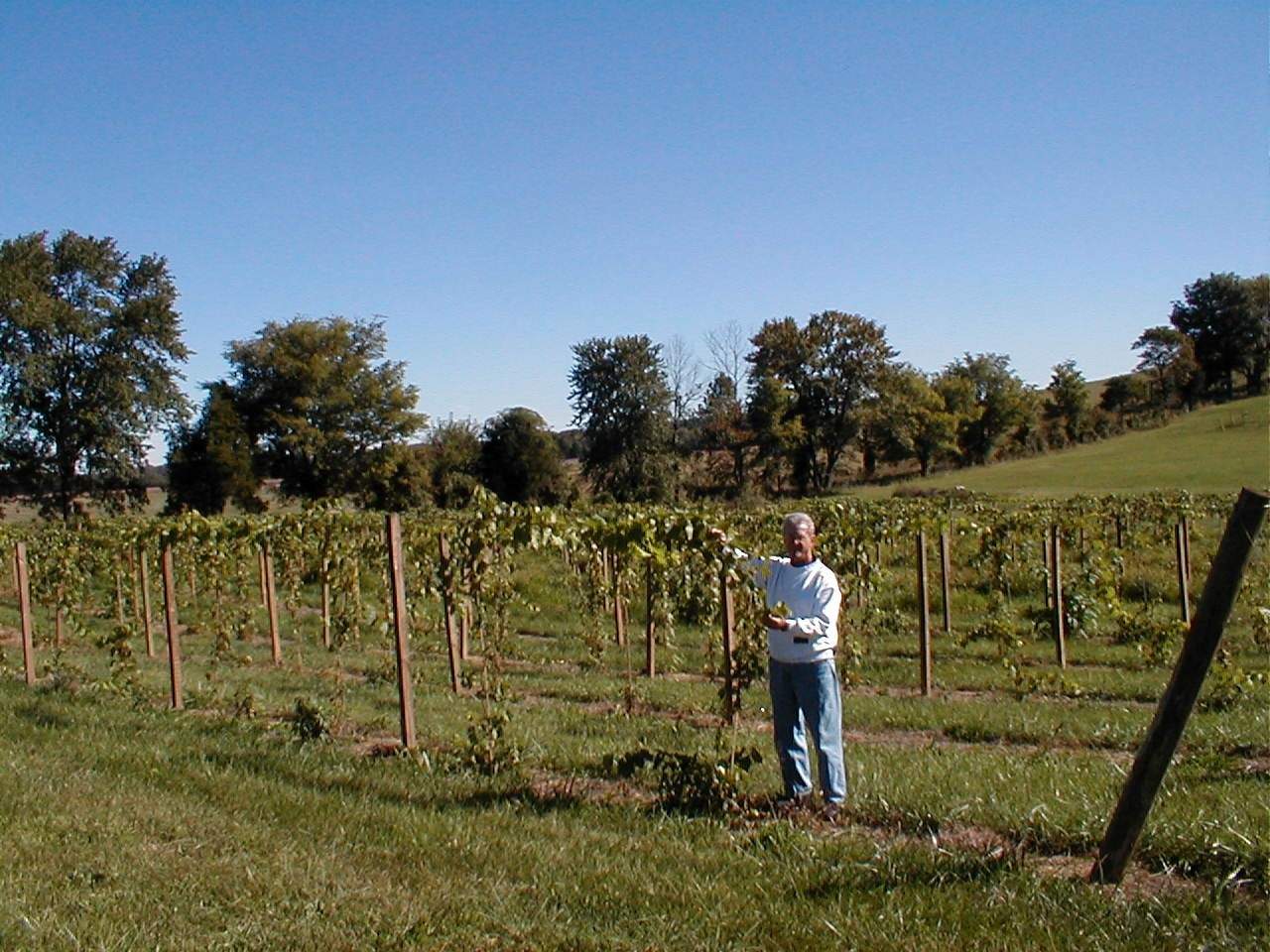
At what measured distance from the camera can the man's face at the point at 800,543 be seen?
6020 mm

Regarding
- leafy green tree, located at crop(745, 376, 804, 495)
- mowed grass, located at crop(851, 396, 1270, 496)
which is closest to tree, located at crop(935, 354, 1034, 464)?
mowed grass, located at crop(851, 396, 1270, 496)

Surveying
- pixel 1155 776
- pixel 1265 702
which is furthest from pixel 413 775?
pixel 1265 702

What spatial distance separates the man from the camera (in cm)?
582

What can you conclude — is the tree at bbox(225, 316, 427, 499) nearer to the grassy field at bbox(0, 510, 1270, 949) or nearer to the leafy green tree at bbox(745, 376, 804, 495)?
the leafy green tree at bbox(745, 376, 804, 495)

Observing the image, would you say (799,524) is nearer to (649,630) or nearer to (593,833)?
(593,833)

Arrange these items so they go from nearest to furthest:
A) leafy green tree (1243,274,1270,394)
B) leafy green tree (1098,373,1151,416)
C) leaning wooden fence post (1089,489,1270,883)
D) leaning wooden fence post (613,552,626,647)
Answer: leaning wooden fence post (1089,489,1270,883) → leaning wooden fence post (613,552,626,647) → leafy green tree (1243,274,1270,394) → leafy green tree (1098,373,1151,416)

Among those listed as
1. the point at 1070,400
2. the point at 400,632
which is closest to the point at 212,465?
the point at 400,632

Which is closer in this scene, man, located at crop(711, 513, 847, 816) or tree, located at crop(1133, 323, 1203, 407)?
man, located at crop(711, 513, 847, 816)

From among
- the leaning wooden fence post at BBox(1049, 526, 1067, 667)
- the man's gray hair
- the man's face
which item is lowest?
the leaning wooden fence post at BBox(1049, 526, 1067, 667)

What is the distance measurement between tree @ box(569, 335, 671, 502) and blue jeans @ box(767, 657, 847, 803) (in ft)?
159

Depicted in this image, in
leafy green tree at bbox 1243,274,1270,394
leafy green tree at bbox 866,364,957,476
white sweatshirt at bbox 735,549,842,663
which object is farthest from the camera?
leafy green tree at bbox 1243,274,1270,394

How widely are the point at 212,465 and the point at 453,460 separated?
11.6 meters

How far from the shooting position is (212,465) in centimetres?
4997

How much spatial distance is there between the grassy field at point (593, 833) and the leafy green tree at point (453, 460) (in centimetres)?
4345
